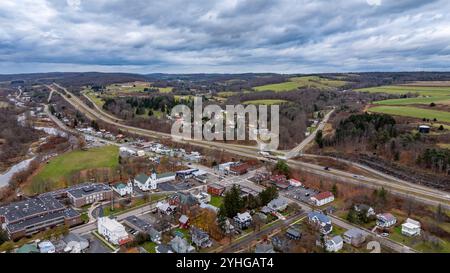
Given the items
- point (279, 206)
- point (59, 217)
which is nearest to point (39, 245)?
point (59, 217)

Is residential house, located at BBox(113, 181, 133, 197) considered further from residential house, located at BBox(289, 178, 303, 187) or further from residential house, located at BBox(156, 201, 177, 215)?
residential house, located at BBox(289, 178, 303, 187)

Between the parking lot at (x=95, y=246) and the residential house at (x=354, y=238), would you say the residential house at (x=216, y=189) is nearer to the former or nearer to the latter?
the parking lot at (x=95, y=246)

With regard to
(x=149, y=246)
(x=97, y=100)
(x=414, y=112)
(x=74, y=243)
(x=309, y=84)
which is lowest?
(x=149, y=246)

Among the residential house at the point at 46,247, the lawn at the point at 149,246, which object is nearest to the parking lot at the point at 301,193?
the lawn at the point at 149,246

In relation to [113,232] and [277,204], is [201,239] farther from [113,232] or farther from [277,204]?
[277,204]

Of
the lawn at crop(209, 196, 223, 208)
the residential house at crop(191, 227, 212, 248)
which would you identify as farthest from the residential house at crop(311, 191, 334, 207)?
the residential house at crop(191, 227, 212, 248)

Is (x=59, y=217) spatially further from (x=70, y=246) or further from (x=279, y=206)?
(x=279, y=206)

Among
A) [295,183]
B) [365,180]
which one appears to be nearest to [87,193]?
[295,183]
